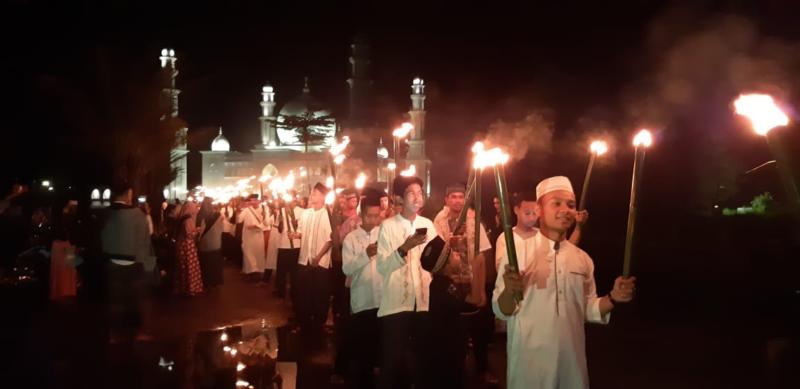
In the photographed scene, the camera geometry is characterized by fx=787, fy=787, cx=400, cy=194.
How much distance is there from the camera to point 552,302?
449cm

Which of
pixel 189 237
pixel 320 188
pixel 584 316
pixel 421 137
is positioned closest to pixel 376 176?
pixel 421 137

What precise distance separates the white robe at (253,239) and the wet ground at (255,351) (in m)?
4.72

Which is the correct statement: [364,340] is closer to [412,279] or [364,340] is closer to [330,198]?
[412,279]

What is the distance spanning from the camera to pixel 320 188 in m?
10.3

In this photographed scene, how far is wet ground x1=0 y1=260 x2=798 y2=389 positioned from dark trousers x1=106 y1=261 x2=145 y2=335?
357 mm

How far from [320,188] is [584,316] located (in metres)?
6.07

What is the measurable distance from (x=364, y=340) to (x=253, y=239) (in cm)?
1074

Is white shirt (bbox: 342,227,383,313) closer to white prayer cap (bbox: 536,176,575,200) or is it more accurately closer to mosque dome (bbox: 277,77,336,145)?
white prayer cap (bbox: 536,176,575,200)

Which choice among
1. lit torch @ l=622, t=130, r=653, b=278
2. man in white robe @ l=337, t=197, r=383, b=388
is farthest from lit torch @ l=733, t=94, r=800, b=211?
man in white robe @ l=337, t=197, r=383, b=388

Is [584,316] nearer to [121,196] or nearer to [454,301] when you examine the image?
[454,301]

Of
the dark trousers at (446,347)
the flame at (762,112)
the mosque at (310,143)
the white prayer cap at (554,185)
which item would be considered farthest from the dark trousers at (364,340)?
the mosque at (310,143)

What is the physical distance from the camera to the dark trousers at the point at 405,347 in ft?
19.7

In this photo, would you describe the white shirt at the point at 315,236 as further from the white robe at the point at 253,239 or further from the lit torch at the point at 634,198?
the white robe at the point at 253,239

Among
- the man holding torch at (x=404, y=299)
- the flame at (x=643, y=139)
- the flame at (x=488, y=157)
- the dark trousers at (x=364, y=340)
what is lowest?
the dark trousers at (x=364, y=340)
